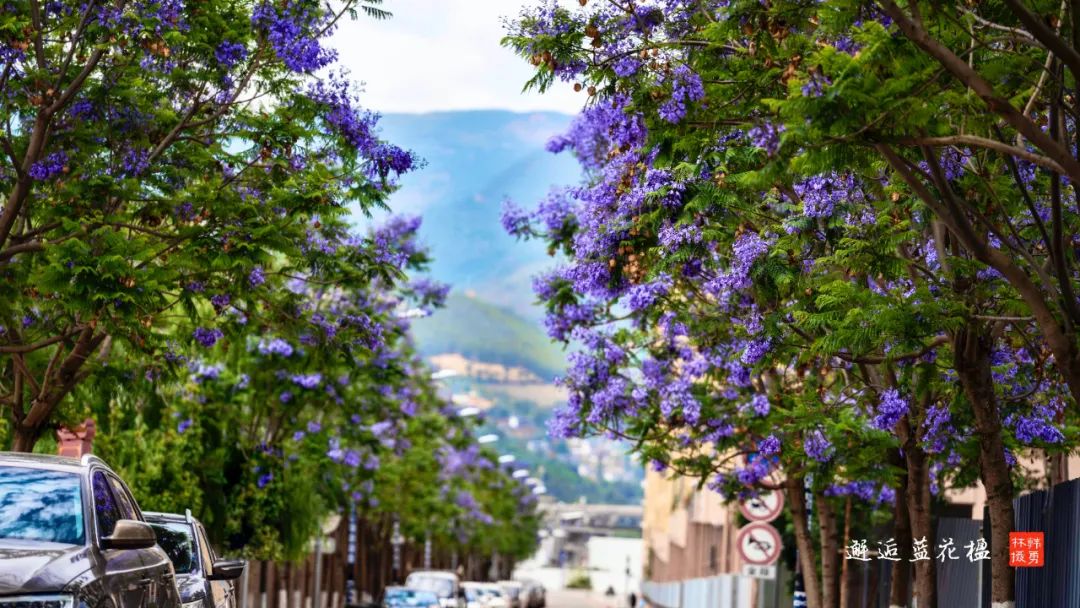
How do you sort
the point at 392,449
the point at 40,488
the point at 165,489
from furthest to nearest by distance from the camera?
the point at 392,449, the point at 165,489, the point at 40,488

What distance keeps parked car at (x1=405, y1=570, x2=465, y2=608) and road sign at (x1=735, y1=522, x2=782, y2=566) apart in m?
22.2

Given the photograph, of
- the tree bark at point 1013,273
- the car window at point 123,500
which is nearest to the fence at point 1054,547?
the tree bark at point 1013,273

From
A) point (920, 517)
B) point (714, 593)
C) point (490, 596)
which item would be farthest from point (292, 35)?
point (490, 596)

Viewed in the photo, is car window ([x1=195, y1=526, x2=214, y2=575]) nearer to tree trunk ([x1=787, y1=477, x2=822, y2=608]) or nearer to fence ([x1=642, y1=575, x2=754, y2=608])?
tree trunk ([x1=787, y1=477, x2=822, y2=608])

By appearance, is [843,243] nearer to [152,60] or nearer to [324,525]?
[152,60]

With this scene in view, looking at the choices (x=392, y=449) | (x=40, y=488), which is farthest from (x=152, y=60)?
(x=392, y=449)

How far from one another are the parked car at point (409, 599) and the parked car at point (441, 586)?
1.76 metres

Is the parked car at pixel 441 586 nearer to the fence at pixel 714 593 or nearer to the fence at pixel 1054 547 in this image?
the fence at pixel 714 593

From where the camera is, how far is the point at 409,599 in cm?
4231

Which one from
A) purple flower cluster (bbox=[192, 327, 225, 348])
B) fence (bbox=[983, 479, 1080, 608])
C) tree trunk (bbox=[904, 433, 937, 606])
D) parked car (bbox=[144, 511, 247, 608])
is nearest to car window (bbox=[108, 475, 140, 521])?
parked car (bbox=[144, 511, 247, 608])

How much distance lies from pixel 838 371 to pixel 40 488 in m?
12.8

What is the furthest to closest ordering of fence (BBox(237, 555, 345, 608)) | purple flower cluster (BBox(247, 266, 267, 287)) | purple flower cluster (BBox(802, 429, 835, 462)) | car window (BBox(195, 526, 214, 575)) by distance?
fence (BBox(237, 555, 345, 608)) < purple flower cluster (BBox(802, 429, 835, 462)) < purple flower cluster (BBox(247, 266, 267, 287)) < car window (BBox(195, 526, 214, 575))

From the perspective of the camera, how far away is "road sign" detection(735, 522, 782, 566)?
23500 mm

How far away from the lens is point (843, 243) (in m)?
14.1
